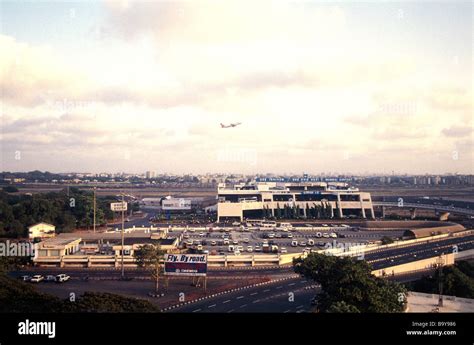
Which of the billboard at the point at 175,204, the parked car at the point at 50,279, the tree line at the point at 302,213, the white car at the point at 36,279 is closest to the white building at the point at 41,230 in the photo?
the white car at the point at 36,279

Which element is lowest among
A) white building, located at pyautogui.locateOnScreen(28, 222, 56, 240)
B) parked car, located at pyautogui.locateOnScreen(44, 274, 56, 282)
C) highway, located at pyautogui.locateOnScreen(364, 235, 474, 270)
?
parked car, located at pyautogui.locateOnScreen(44, 274, 56, 282)

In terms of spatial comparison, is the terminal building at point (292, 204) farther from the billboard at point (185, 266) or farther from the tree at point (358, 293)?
the tree at point (358, 293)

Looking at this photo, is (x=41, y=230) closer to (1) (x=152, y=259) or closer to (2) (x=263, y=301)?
(1) (x=152, y=259)

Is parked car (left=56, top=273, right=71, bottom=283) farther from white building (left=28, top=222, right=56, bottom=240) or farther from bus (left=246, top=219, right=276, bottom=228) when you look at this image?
bus (left=246, top=219, right=276, bottom=228)

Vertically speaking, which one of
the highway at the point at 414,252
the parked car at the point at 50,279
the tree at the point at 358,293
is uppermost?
the tree at the point at 358,293

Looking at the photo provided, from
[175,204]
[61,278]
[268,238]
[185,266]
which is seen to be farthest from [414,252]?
[175,204]

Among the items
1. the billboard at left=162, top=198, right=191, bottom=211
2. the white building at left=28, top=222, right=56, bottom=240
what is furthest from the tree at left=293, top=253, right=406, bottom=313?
the billboard at left=162, top=198, right=191, bottom=211

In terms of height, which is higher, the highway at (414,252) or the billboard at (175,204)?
the billboard at (175,204)
